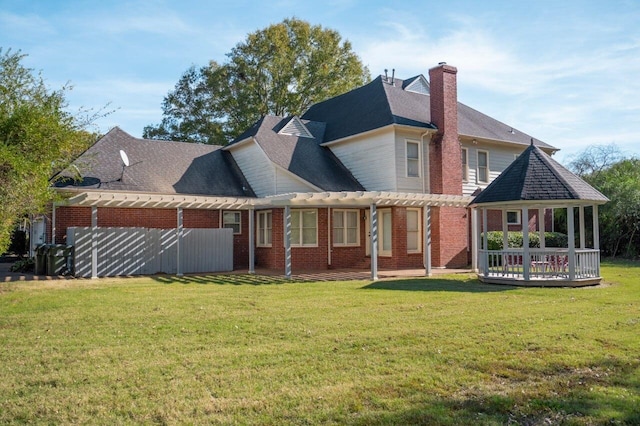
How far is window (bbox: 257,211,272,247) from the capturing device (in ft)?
70.4

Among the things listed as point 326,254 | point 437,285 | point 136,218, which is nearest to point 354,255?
point 326,254

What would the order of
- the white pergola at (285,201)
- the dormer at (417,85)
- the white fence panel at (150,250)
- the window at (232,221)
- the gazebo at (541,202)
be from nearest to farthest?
the gazebo at (541,202), the white pergola at (285,201), the white fence panel at (150,250), the window at (232,221), the dormer at (417,85)

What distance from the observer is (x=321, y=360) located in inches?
261

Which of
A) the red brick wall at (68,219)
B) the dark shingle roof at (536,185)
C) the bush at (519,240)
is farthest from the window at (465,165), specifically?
the red brick wall at (68,219)

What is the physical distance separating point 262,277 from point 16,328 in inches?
353

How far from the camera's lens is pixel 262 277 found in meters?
17.2

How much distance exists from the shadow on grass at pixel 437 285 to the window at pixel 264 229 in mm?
6928

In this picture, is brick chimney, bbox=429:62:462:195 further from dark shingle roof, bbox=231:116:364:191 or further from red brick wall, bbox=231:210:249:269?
red brick wall, bbox=231:210:249:269

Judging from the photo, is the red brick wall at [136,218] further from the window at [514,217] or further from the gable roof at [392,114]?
the window at [514,217]

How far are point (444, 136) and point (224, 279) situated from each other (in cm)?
1034

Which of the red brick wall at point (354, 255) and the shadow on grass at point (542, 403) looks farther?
the red brick wall at point (354, 255)

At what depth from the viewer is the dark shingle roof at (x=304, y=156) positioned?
68.8 feet

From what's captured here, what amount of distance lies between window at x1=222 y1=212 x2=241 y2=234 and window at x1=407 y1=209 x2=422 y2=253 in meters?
6.85

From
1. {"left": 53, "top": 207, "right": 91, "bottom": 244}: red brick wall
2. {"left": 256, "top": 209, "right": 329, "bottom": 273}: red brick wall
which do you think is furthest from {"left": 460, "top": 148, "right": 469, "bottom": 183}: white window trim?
{"left": 53, "top": 207, "right": 91, "bottom": 244}: red brick wall
